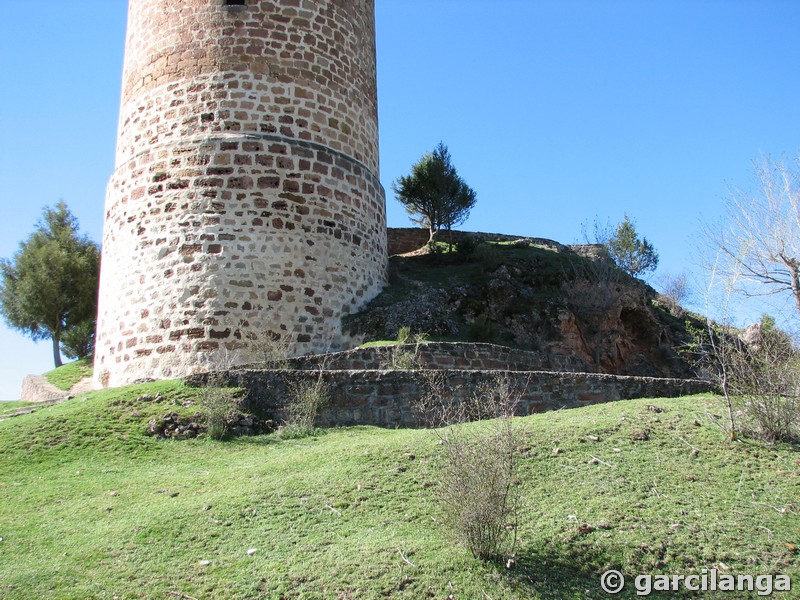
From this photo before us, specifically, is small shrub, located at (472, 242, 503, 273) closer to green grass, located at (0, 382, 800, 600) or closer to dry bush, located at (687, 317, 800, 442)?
green grass, located at (0, 382, 800, 600)

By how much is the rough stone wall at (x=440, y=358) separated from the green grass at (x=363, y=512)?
232 cm

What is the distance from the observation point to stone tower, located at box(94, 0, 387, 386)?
1254 cm

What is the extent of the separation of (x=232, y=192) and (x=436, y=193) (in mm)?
10715

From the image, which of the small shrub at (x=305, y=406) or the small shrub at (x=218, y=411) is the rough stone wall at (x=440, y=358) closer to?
the small shrub at (x=305, y=406)

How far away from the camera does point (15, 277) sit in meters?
20.2

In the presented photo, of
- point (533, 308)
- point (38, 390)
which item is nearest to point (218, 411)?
point (38, 390)

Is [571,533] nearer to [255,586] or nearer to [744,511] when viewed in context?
[744,511]

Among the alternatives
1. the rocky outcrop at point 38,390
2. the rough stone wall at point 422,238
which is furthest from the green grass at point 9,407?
the rough stone wall at point 422,238

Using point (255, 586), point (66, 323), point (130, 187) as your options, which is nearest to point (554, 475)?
point (255, 586)

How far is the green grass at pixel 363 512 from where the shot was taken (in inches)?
213

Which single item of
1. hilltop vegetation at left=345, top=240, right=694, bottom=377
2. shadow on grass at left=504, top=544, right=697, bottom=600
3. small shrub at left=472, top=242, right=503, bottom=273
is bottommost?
shadow on grass at left=504, top=544, right=697, bottom=600

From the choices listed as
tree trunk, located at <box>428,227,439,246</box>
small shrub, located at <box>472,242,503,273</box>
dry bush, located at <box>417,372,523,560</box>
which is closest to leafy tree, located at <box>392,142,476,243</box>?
tree trunk, located at <box>428,227,439,246</box>

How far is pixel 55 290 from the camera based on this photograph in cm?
1964

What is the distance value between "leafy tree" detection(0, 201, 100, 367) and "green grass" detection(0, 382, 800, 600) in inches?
460
